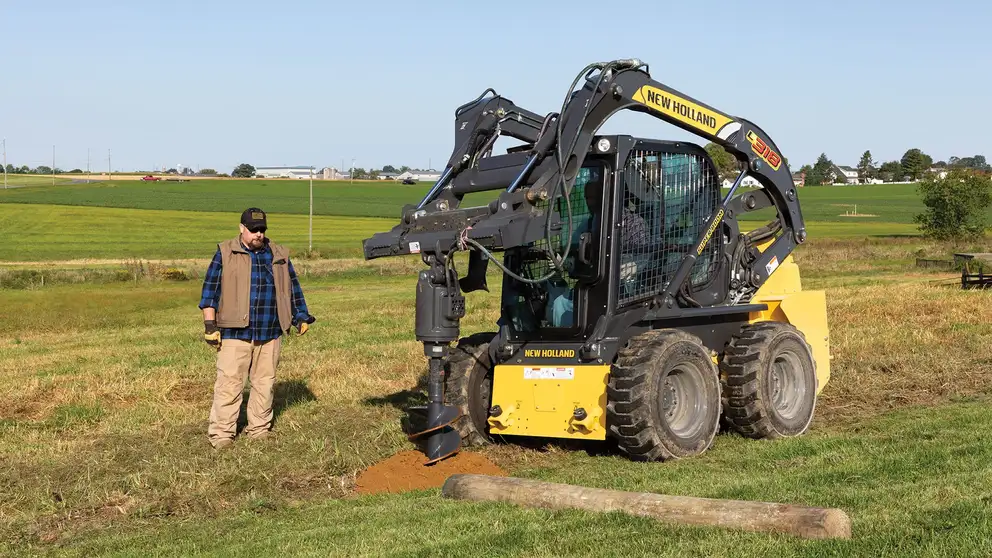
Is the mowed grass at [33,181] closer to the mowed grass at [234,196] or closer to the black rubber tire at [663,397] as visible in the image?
the mowed grass at [234,196]

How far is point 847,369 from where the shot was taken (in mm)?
13219

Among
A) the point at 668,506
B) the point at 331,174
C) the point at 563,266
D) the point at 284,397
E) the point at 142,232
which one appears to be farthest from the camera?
the point at 331,174

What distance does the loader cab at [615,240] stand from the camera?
893 cm

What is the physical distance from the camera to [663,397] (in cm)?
880

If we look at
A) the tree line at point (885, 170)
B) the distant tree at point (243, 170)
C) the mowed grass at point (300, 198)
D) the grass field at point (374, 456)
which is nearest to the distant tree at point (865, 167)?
the tree line at point (885, 170)

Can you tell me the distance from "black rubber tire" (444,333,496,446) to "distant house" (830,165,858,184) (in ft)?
551

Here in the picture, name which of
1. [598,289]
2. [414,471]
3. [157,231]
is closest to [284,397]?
[414,471]

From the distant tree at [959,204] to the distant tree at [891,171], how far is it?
109m

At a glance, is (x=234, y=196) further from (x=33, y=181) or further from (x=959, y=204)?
(x=959, y=204)

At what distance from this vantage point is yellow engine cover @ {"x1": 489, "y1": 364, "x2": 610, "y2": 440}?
28.6 ft

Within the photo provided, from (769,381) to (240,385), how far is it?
4637 millimetres

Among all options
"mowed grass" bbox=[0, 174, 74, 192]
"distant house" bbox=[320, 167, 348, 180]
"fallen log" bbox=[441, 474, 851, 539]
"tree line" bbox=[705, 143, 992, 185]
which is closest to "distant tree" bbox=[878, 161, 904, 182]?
"tree line" bbox=[705, 143, 992, 185]

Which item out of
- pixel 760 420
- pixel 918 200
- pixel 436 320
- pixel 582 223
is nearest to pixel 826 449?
pixel 760 420

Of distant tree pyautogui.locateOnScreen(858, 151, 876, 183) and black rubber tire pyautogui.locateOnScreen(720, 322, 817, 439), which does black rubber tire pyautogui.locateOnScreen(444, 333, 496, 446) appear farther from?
distant tree pyautogui.locateOnScreen(858, 151, 876, 183)
